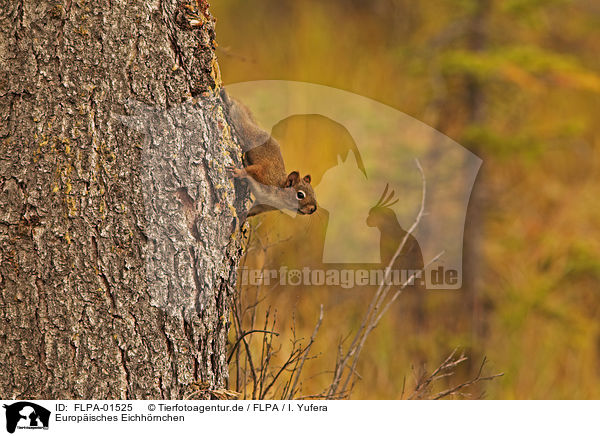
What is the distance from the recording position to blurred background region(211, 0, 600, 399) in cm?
354

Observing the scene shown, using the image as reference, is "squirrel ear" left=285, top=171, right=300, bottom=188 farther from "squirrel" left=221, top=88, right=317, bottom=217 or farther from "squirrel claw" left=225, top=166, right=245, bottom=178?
"squirrel claw" left=225, top=166, right=245, bottom=178

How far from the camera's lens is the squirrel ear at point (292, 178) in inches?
73.1

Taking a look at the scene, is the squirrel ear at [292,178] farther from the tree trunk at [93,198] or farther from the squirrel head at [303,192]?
the tree trunk at [93,198]

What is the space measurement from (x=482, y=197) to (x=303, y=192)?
2.33 m

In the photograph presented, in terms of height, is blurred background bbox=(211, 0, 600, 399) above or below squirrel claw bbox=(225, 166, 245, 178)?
above

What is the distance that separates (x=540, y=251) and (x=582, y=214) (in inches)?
24.6

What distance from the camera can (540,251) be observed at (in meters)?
4.63
